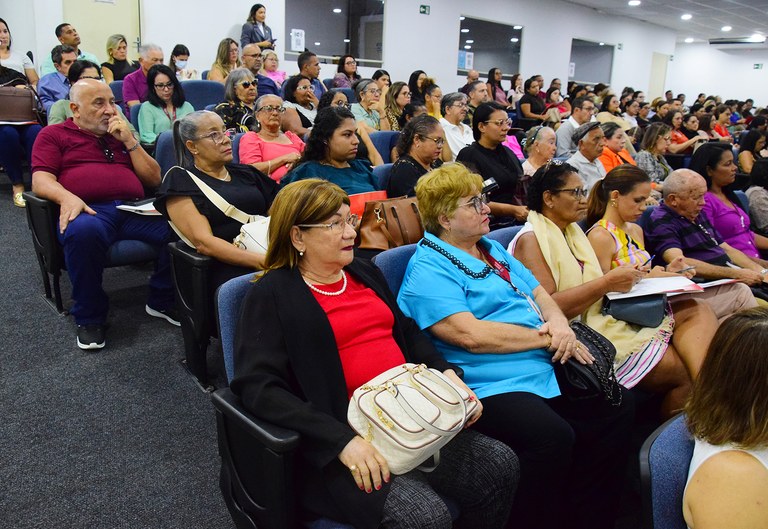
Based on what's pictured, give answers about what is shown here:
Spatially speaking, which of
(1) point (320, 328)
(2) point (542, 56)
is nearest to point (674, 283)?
(1) point (320, 328)

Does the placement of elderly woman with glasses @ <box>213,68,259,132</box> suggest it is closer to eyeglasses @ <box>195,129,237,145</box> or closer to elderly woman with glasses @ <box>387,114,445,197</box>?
elderly woman with glasses @ <box>387,114,445,197</box>

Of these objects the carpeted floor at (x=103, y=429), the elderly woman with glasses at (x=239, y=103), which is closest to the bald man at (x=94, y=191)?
the carpeted floor at (x=103, y=429)

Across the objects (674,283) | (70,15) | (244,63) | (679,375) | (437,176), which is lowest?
(679,375)

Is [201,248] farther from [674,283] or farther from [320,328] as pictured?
[674,283]

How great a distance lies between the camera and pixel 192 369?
259cm

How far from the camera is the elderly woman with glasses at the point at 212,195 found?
242 cm

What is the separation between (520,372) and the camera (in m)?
1.73

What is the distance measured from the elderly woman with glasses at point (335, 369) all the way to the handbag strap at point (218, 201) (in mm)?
1069

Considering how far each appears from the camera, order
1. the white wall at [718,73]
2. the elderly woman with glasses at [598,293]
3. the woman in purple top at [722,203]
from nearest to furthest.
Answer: the elderly woman with glasses at [598,293], the woman in purple top at [722,203], the white wall at [718,73]

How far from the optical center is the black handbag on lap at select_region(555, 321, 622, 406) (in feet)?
5.65

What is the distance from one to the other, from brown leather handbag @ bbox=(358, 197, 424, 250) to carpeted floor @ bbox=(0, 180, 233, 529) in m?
0.94

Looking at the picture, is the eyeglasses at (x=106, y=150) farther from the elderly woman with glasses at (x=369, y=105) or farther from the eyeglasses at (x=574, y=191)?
the elderly woman with glasses at (x=369, y=105)

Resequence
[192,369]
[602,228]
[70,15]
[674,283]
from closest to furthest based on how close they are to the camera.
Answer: [674,283], [602,228], [192,369], [70,15]

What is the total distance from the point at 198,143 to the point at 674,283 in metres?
1.97
